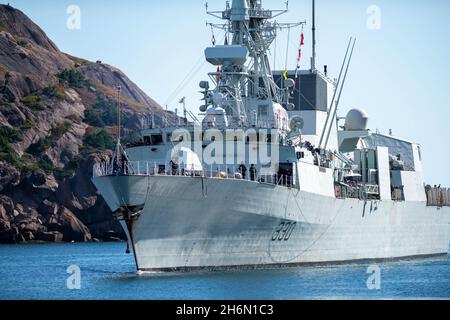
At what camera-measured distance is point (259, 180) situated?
48.1m

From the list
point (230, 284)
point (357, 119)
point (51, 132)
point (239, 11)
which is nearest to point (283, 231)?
point (230, 284)

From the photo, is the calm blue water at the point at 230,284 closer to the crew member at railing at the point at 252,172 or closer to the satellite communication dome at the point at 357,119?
the crew member at railing at the point at 252,172

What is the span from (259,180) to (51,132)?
298ft

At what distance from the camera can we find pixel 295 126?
2051 inches

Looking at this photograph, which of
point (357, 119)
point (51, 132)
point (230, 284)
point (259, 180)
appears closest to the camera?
point (230, 284)

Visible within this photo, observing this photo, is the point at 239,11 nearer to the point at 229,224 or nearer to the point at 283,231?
the point at 283,231

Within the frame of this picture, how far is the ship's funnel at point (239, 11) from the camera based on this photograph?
53.7 m

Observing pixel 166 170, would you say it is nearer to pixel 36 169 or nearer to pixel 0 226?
pixel 0 226

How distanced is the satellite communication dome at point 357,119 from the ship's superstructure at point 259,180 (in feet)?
0.23

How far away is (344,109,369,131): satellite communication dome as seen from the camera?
63.2 metres

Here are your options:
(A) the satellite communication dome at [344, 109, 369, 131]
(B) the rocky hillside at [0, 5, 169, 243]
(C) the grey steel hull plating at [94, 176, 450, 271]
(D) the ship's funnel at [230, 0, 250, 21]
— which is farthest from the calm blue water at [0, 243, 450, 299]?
(B) the rocky hillside at [0, 5, 169, 243]

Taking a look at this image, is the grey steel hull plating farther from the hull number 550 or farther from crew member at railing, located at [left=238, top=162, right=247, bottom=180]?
crew member at railing, located at [left=238, top=162, right=247, bottom=180]

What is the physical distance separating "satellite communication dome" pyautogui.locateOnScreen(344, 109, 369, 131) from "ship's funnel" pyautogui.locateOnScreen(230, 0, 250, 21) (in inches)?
485
